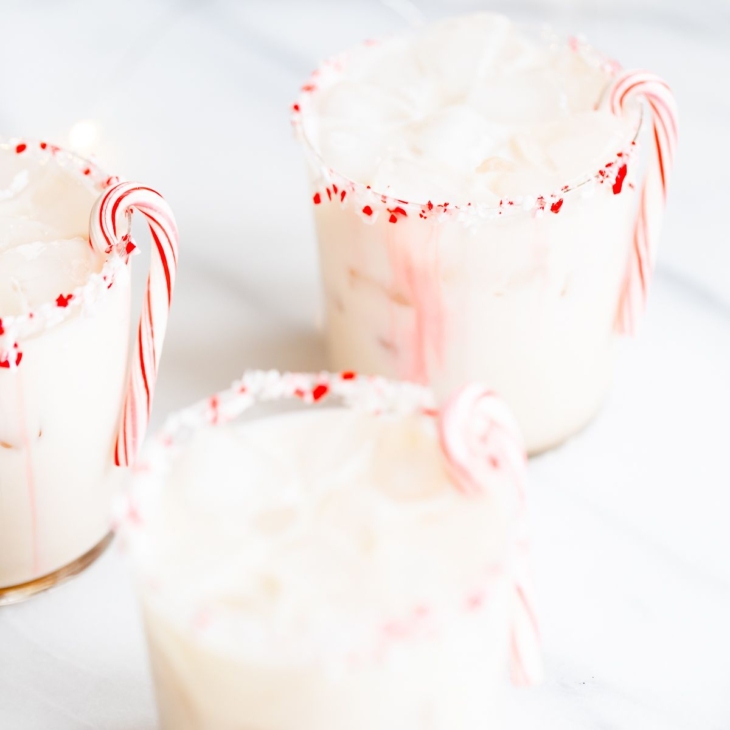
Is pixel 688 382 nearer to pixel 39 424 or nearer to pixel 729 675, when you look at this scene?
pixel 729 675

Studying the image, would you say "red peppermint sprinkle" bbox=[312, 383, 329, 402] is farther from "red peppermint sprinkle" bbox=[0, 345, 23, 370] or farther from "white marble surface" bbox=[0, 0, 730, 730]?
"white marble surface" bbox=[0, 0, 730, 730]

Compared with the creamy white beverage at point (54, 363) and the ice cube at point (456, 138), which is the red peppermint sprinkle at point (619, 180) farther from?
the creamy white beverage at point (54, 363)

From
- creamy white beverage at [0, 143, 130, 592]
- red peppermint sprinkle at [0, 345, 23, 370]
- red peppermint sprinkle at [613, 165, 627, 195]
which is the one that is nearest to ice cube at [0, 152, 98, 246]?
creamy white beverage at [0, 143, 130, 592]

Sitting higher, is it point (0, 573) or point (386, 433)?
point (386, 433)

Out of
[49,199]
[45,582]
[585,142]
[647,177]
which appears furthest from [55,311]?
[647,177]

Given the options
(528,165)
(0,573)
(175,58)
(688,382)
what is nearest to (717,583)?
(688,382)

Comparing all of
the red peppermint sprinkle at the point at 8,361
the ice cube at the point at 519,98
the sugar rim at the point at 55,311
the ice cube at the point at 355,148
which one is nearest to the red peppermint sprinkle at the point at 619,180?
the ice cube at the point at 519,98

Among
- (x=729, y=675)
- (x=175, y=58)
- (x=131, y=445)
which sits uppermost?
(x=175, y=58)
